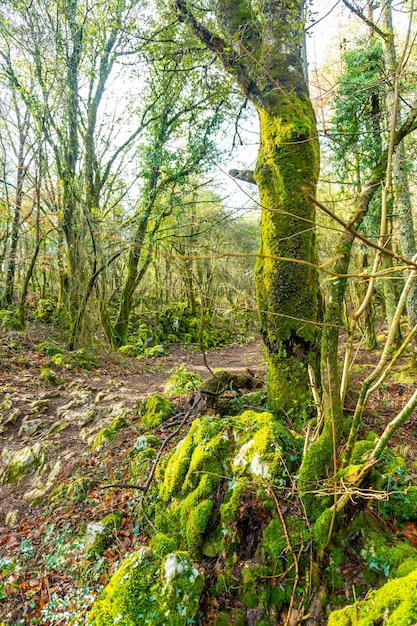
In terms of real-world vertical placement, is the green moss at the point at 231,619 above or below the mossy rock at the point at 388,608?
below

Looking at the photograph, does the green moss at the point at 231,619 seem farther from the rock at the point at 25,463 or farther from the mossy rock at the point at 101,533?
the rock at the point at 25,463

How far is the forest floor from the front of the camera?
273 cm

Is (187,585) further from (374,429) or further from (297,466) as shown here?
(374,429)

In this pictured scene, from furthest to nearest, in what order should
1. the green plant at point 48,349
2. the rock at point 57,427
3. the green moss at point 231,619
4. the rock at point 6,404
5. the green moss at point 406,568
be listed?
1. the green plant at point 48,349
2. the rock at point 6,404
3. the rock at point 57,427
4. the green moss at point 231,619
5. the green moss at point 406,568

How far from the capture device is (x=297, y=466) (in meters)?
2.58

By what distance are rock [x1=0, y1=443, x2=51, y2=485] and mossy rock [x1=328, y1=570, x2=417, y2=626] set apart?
4.07 meters

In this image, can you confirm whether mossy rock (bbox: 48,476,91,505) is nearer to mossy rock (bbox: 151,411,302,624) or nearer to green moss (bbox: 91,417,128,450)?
green moss (bbox: 91,417,128,450)

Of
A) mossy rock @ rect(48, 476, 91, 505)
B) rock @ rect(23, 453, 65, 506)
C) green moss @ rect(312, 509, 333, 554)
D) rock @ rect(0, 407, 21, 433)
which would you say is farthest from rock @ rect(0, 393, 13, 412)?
green moss @ rect(312, 509, 333, 554)

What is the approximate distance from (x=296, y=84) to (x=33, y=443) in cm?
598

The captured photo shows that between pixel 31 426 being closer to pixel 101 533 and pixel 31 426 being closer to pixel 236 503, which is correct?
pixel 101 533

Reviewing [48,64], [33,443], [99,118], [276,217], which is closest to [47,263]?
[99,118]

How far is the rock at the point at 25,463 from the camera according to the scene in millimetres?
4473

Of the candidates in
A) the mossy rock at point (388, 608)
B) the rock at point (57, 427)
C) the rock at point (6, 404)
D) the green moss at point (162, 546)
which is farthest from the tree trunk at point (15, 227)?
the mossy rock at point (388, 608)

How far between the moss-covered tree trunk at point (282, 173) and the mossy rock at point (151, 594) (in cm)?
187
